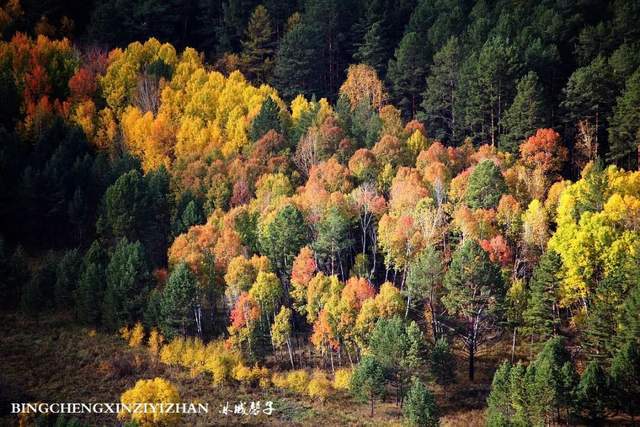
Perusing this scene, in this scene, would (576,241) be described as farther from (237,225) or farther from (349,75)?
(349,75)

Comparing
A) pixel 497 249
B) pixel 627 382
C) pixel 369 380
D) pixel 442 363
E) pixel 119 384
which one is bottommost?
pixel 119 384

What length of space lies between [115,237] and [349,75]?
40.8 meters

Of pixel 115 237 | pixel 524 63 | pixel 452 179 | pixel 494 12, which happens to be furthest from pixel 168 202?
pixel 494 12

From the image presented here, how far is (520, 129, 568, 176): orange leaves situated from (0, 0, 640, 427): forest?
301 mm

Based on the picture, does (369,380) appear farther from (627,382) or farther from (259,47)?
(259,47)

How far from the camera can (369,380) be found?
67812 millimetres

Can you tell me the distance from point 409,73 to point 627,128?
30.8 meters

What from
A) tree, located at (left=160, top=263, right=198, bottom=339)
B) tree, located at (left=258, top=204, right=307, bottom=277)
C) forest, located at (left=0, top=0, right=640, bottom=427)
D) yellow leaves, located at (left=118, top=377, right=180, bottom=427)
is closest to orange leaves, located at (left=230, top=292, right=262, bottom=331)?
forest, located at (left=0, top=0, right=640, bottom=427)

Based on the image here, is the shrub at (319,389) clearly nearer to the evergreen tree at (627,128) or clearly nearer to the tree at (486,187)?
the tree at (486,187)

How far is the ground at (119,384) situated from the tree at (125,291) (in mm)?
2205

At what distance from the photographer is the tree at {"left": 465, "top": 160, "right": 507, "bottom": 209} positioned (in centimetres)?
8031

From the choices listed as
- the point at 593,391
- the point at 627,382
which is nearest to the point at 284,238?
the point at 593,391

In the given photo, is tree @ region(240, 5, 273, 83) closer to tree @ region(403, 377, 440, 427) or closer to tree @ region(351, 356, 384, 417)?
tree @ region(351, 356, 384, 417)

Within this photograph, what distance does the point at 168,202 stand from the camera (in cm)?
9438
